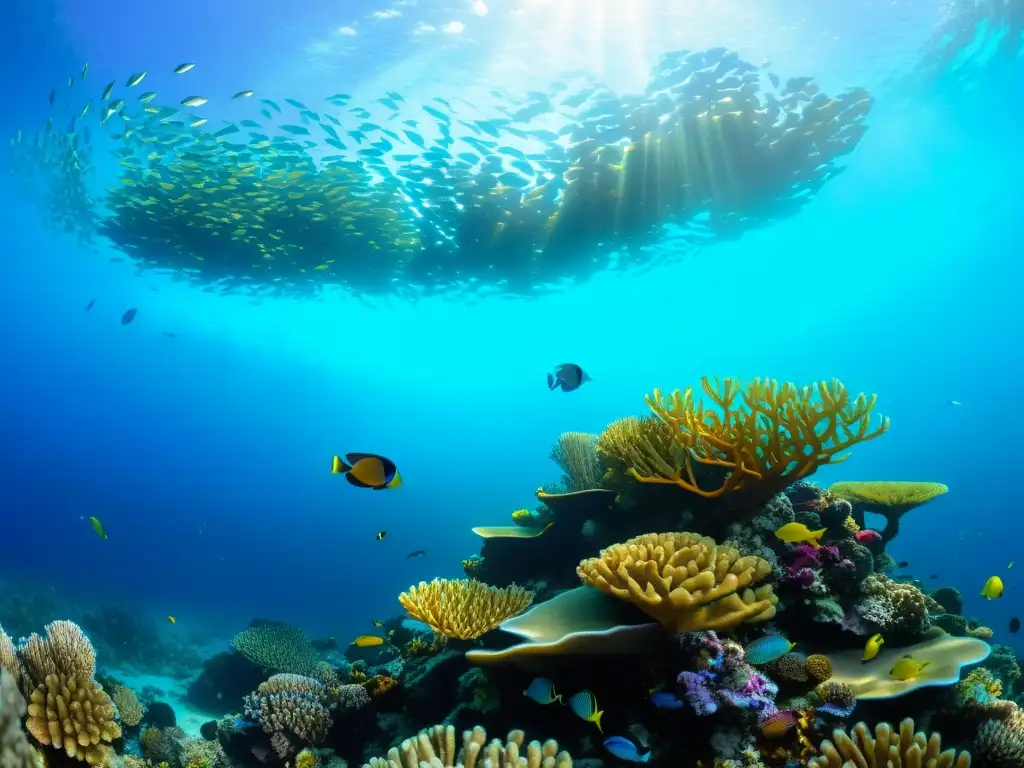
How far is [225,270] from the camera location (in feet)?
80.0

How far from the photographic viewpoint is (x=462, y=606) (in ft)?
16.9

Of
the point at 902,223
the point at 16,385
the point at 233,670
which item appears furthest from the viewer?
the point at 16,385

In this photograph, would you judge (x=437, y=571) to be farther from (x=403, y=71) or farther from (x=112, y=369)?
(x=112, y=369)

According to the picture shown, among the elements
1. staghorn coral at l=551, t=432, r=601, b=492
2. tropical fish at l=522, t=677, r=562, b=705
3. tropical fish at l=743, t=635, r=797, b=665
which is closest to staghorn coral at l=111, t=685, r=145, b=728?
tropical fish at l=522, t=677, r=562, b=705

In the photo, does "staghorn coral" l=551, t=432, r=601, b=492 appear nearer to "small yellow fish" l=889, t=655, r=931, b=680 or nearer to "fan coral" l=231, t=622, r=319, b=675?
"small yellow fish" l=889, t=655, r=931, b=680

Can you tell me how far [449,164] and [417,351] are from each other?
1634 inches

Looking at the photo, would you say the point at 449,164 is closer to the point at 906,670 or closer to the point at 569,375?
the point at 569,375

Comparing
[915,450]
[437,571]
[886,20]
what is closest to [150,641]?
[886,20]

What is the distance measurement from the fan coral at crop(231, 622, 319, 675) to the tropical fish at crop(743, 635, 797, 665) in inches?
387

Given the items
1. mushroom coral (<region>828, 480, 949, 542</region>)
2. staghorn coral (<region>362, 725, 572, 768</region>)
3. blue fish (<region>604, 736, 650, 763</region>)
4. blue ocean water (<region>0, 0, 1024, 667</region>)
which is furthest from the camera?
blue ocean water (<region>0, 0, 1024, 667</region>)

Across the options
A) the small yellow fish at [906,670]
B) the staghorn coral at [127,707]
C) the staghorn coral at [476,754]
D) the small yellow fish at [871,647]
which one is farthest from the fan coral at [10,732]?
the staghorn coral at [127,707]

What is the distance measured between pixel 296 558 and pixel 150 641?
200 feet

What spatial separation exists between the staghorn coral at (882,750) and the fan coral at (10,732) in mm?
4012

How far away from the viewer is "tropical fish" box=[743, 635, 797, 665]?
360 centimetres
